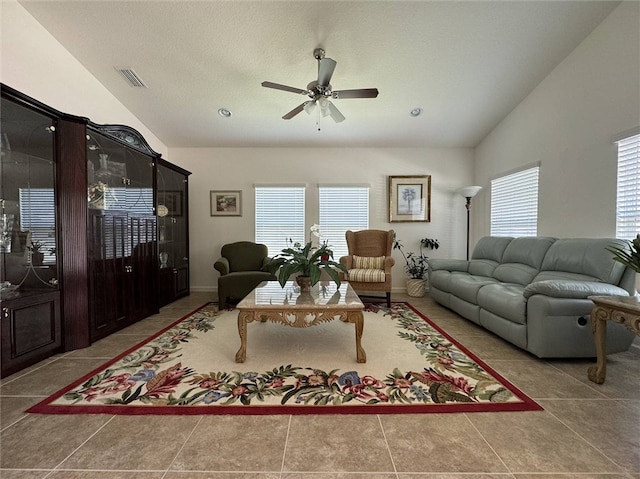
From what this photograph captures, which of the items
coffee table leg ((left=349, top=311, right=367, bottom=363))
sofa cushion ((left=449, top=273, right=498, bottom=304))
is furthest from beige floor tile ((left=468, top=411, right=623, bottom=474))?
sofa cushion ((left=449, top=273, right=498, bottom=304))

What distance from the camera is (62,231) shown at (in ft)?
7.84

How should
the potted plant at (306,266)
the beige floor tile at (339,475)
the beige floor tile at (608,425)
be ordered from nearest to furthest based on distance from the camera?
the beige floor tile at (339,475), the beige floor tile at (608,425), the potted plant at (306,266)

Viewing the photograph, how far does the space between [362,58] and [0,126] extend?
133 inches

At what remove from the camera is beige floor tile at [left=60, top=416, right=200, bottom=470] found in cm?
123

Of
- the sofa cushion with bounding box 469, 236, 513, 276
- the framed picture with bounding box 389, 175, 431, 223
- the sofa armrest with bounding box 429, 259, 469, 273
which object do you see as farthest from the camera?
the framed picture with bounding box 389, 175, 431, 223

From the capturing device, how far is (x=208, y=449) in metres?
1.30

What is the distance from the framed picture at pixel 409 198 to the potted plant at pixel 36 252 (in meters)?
4.64

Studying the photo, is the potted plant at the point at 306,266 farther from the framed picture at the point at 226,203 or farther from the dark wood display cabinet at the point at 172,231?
the framed picture at the point at 226,203

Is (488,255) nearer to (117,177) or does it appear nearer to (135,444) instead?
(135,444)

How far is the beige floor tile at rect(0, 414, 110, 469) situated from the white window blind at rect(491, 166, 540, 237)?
16.2ft

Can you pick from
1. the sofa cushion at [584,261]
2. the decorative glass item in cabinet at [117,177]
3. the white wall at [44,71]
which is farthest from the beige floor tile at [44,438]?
the sofa cushion at [584,261]

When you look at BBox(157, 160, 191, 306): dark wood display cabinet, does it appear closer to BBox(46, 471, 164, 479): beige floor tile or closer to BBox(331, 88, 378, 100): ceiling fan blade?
BBox(331, 88, 378, 100): ceiling fan blade

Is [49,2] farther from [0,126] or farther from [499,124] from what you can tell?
[499,124]

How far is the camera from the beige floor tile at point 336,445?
1.21 meters
